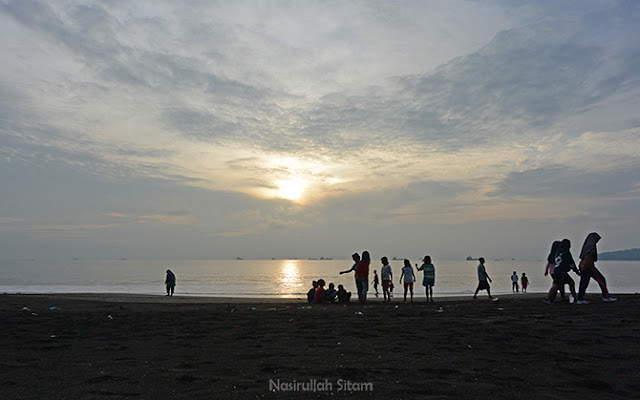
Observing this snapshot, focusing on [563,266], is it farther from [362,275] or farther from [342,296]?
[342,296]

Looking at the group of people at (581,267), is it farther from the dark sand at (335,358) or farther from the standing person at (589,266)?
the dark sand at (335,358)

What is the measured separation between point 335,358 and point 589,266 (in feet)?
40.7

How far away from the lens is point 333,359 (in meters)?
6.43

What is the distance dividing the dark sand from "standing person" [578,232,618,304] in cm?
390

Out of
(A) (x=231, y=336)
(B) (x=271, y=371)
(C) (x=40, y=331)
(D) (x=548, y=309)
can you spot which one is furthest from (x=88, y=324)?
(D) (x=548, y=309)

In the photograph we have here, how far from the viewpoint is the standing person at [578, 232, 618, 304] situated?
47.9ft

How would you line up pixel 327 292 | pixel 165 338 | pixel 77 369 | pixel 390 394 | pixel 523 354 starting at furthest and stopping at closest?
pixel 327 292 < pixel 165 338 < pixel 523 354 < pixel 77 369 < pixel 390 394

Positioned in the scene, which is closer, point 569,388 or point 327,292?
point 569,388

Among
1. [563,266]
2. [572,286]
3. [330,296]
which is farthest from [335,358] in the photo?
[330,296]

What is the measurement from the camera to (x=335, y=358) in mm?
6496

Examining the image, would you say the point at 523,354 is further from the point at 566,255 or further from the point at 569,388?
the point at 566,255

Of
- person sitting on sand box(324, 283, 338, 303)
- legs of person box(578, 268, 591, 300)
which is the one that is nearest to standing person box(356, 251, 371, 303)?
person sitting on sand box(324, 283, 338, 303)

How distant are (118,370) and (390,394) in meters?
4.02

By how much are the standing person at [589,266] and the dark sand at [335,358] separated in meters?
3.90
